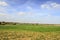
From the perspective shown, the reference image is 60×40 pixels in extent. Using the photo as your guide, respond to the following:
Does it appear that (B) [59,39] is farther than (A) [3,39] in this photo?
Yes

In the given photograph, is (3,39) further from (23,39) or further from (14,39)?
(23,39)

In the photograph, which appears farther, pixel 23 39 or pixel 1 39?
pixel 23 39

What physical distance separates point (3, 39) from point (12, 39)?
1694mm

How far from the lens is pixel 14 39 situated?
24.0m

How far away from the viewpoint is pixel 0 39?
23.0 meters

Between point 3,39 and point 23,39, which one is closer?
point 3,39

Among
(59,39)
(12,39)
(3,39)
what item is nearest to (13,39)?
(12,39)

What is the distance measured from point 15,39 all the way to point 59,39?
8038 millimetres

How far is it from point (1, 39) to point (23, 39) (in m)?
4.05

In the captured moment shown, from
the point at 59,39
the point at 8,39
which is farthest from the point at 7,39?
the point at 59,39

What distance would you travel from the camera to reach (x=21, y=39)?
24.6 m

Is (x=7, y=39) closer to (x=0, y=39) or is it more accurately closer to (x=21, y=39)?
(x=0, y=39)

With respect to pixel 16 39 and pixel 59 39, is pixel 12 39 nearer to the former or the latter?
pixel 16 39

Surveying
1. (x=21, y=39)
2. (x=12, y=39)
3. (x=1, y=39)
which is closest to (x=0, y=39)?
(x=1, y=39)
